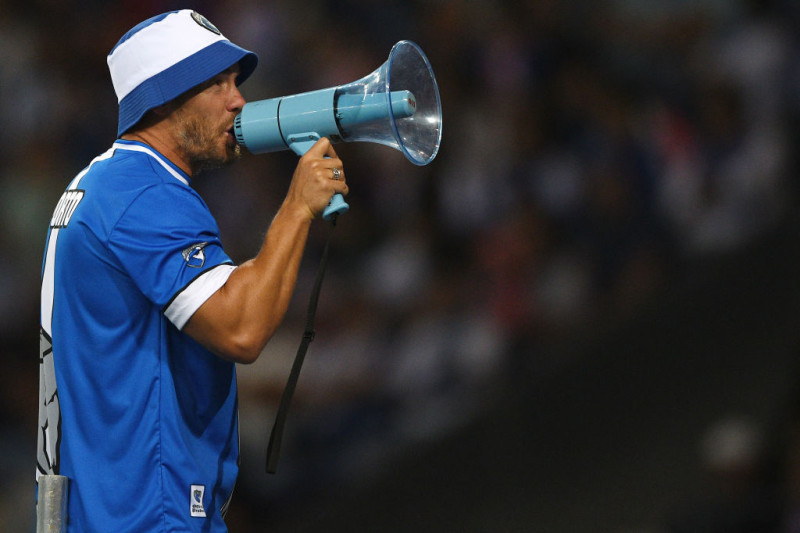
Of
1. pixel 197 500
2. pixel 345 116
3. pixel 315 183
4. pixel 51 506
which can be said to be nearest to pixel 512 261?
pixel 345 116

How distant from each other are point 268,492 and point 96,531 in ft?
10.4

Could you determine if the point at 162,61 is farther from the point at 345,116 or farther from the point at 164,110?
the point at 345,116

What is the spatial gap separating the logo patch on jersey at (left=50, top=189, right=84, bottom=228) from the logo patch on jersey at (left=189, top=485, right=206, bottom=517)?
620mm

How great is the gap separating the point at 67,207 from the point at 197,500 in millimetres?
683

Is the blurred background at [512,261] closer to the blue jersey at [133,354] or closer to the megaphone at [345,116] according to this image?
the megaphone at [345,116]

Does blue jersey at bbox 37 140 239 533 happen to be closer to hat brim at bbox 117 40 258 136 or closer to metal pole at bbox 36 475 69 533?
metal pole at bbox 36 475 69 533

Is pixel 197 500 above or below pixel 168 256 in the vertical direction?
below

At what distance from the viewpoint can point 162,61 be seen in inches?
89.3

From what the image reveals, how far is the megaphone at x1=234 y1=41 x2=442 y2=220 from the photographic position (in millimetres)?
2248

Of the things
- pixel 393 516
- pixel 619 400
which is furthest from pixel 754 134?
pixel 393 516

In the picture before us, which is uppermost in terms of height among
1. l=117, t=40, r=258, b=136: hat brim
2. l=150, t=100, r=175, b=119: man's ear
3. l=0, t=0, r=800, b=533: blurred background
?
l=117, t=40, r=258, b=136: hat brim

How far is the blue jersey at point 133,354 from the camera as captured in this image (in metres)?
2.05

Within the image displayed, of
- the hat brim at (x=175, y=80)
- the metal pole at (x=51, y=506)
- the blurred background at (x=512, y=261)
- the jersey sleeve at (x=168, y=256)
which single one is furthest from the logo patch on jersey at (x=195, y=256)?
the blurred background at (x=512, y=261)

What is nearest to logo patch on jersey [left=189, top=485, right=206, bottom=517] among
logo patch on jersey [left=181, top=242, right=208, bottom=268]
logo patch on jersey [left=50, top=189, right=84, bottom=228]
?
logo patch on jersey [left=181, top=242, right=208, bottom=268]
